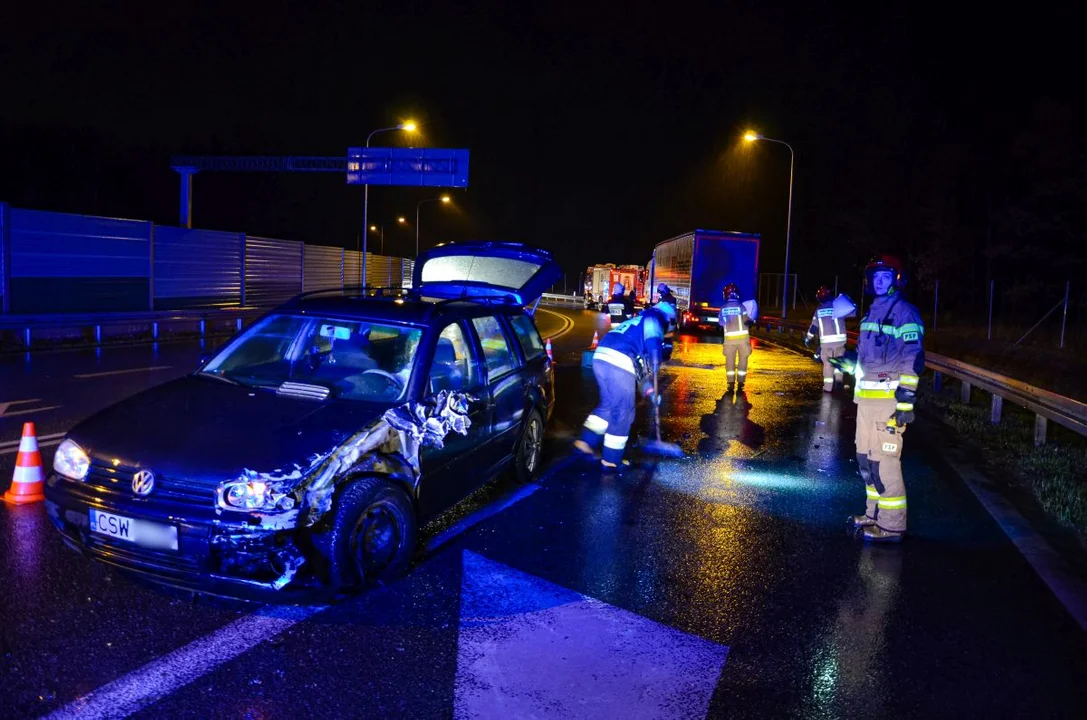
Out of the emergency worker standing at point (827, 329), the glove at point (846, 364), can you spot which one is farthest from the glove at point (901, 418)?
the emergency worker standing at point (827, 329)

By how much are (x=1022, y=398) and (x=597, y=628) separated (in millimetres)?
7755

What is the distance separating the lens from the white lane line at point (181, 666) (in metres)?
3.50

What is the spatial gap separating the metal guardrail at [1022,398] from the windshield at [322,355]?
667 cm

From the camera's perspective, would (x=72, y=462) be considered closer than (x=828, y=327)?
Yes

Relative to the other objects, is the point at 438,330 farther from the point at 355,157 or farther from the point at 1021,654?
the point at 355,157

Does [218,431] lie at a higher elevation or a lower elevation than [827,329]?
lower

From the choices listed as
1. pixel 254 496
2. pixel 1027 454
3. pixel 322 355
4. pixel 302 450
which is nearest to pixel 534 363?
pixel 322 355

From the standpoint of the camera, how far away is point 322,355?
5.97m

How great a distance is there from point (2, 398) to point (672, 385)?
33.0ft

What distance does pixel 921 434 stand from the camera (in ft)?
36.0

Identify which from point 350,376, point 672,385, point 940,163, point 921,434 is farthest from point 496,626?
point 940,163

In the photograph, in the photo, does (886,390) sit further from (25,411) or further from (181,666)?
(25,411)

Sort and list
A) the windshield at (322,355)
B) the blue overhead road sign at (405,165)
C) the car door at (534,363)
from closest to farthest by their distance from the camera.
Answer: the windshield at (322,355) → the car door at (534,363) → the blue overhead road sign at (405,165)

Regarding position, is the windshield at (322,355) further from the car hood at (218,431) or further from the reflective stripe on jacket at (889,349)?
the reflective stripe on jacket at (889,349)
